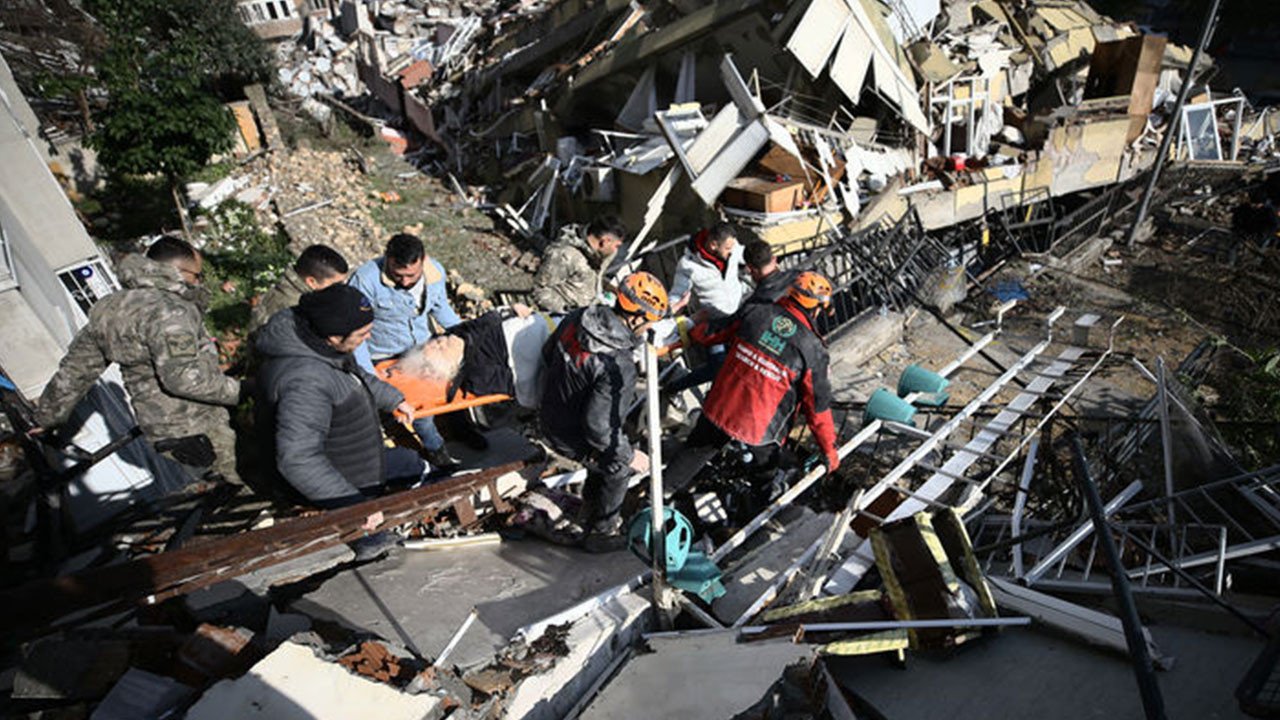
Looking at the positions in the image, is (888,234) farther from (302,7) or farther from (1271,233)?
(302,7)

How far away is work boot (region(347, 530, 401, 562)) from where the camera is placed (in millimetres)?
3102

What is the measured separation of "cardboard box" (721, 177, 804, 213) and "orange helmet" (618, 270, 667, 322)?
19.1 feet

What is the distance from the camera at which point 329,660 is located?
2016 mm

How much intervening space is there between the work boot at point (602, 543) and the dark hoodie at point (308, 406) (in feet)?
4.09

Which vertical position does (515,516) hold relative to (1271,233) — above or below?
above

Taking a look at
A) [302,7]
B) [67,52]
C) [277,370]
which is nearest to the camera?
[277,370]

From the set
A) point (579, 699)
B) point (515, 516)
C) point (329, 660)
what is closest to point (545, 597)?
point (579, 699)

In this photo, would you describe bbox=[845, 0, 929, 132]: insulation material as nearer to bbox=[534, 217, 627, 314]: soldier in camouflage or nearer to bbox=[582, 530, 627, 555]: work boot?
bbox=[534, 217, 627, 314]: soldier in camouflage

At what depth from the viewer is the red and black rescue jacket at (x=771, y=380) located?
3.82m

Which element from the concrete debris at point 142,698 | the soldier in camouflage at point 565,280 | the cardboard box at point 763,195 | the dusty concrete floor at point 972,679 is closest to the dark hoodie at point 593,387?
the dusty concrete floor at point 972,679

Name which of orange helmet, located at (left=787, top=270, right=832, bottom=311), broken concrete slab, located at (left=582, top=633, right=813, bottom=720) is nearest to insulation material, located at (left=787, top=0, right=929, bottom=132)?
orange helmet, located at (left=787, top=270, right=832, bottom=311)

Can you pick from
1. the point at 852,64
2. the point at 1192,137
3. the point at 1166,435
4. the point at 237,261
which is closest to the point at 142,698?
the point at 1166,435

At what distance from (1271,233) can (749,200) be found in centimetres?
868

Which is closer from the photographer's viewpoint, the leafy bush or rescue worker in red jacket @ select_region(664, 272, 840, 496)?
rescue worker in red jacket @ select_region(664, 272, 840, 496)
